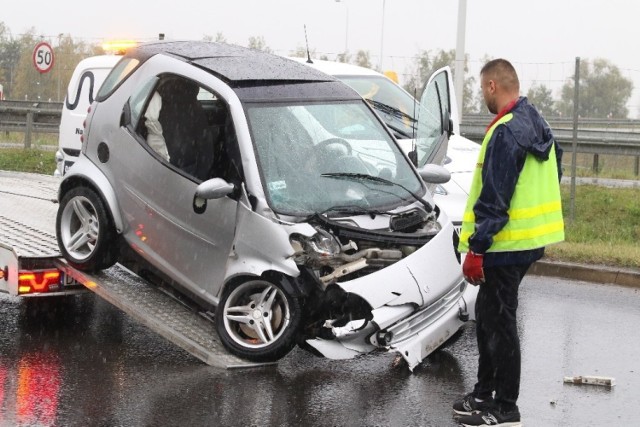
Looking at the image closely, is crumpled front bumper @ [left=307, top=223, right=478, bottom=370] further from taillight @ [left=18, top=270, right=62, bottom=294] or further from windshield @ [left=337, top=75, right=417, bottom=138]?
windshield @ [left=337, top=75, right=417, bottom=138]

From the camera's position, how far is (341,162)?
8016mm

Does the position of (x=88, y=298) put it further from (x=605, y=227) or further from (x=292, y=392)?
(x=605, y=227)

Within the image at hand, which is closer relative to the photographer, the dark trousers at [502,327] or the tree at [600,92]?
the dark trousers at [502,327]

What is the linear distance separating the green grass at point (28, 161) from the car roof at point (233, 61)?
1226 cm

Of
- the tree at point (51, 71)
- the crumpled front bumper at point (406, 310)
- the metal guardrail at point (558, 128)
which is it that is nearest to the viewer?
the crumpled front bumper at point (406, 310)

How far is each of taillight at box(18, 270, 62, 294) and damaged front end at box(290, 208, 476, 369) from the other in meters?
1.87

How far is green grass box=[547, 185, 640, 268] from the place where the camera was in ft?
39.2

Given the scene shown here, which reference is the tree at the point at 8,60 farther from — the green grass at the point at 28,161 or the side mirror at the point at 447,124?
the side mirror at the point at 447,124

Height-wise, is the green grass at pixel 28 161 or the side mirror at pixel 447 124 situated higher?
the side mirror at pixel 447 124

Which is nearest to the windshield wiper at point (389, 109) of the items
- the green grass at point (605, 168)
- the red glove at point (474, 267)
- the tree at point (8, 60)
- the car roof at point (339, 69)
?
the car roof at point (339, 69)

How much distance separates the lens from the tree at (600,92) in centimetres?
2767

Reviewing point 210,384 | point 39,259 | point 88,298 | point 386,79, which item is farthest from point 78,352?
point 386,79

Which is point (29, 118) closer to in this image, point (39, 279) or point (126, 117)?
point (126, 117)

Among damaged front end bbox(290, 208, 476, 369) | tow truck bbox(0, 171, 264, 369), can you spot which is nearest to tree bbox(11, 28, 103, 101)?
tow truck bbox(0, 171, 264, 369)
